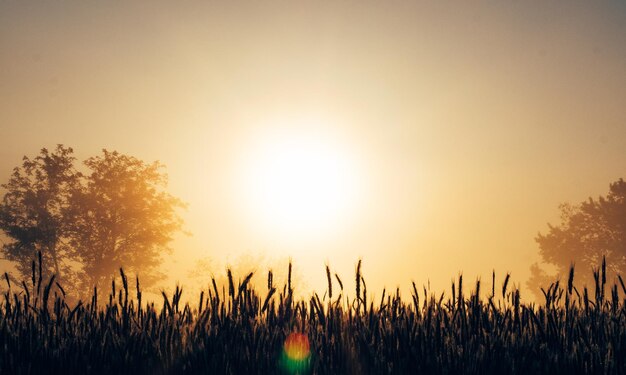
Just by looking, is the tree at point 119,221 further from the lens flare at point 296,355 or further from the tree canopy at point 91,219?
the lens flare at point 296,355

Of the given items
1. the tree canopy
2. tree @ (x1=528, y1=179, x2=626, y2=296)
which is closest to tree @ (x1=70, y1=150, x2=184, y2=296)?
the tree canopy

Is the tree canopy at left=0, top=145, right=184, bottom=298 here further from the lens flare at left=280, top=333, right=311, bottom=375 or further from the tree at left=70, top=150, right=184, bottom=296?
the lens flare at left=280, top=333, right=311, bottom=375

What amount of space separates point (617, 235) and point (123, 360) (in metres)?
69.8

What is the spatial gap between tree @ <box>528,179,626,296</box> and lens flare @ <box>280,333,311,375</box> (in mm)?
66235

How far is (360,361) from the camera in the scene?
138 inches

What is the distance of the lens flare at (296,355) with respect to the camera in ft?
10.9

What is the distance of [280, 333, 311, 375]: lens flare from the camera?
10.9ft

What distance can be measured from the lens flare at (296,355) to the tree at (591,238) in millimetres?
66235

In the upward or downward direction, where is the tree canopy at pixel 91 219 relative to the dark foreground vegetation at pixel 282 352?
upward

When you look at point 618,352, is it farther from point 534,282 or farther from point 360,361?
point 534,282

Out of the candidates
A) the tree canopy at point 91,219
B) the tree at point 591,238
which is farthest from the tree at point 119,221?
the tree at point 591,238

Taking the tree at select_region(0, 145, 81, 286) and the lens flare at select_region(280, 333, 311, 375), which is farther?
the tree at select_region(0, 145, 81, 286)

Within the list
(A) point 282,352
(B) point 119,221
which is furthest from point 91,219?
(A) point 282,352

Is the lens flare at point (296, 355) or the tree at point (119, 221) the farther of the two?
the tree at point (119, 221)
